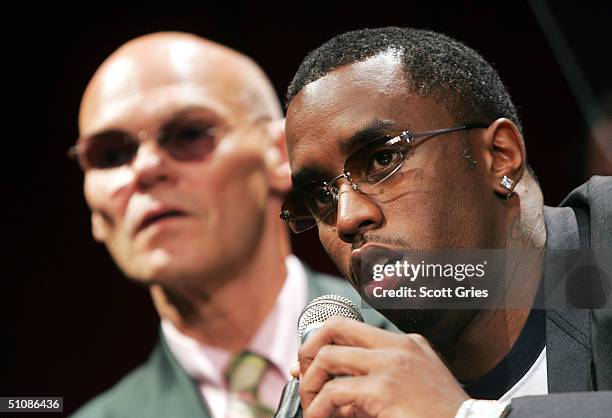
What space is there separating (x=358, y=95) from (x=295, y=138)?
189 millimetres

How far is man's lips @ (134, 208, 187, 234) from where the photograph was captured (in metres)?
2.56

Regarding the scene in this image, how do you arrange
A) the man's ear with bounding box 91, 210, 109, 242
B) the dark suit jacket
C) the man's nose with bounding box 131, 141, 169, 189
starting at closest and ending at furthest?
the dark suit jacket < the man's nose with bounding box 131, 141, 169, 189 < the man's ear with bounding box 91, 210, 109, 242

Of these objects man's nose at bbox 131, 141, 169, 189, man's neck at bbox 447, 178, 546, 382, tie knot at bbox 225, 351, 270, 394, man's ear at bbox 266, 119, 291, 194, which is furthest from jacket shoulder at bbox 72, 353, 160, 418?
man's neck at bbox 447, 178, 546, 382

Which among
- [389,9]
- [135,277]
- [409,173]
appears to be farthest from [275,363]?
[389,9]

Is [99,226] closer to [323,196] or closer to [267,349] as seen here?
[267,349]

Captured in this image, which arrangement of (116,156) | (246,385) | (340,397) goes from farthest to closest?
(116,156)
(246,385)
(340,397)

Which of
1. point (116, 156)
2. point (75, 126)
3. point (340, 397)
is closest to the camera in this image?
point (340, 397)

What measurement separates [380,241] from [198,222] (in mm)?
881

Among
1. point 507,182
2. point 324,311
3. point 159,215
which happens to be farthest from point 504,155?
point 159,215

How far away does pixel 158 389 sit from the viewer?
102 inches

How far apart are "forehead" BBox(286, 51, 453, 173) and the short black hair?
0.09ft

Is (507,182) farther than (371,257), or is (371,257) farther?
(507,182)

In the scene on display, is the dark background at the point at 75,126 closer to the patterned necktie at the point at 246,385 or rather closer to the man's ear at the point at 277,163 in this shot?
the man's ear at the point at 277,163

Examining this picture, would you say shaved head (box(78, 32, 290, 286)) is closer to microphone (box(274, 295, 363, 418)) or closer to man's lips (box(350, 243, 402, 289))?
man's lips (box(350, 243, 402, 289))
